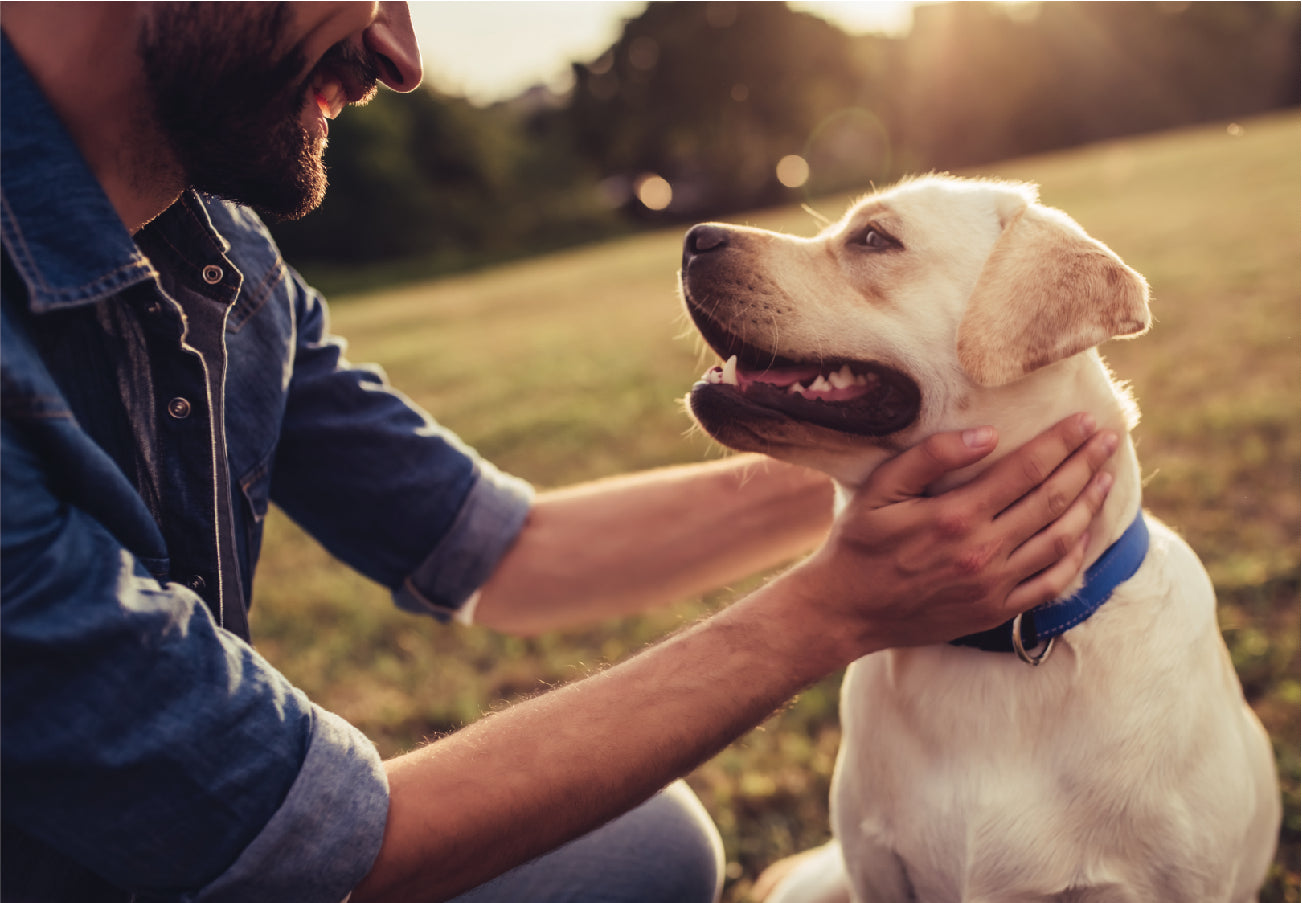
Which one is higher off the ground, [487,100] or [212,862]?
[212,862]

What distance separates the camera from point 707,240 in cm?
247

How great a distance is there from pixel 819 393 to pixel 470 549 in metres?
1.03

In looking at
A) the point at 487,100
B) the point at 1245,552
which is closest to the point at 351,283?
the point at 487,100

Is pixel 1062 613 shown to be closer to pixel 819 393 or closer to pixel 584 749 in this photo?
Answer: pixel 819 393

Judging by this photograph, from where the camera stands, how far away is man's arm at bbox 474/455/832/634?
2814 millimetres

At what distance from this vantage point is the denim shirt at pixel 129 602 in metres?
1.38

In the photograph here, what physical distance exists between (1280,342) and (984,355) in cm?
672

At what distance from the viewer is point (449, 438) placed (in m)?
2.73

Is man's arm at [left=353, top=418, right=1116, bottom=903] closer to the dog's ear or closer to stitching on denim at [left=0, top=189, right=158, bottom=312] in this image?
the dog's ear

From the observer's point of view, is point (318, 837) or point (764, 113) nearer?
point (318, 837)

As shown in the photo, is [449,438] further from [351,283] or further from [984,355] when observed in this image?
[351,283]

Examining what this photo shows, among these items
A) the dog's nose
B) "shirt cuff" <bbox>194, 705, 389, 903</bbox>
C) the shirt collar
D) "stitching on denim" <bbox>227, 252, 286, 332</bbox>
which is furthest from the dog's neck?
the shirt collar

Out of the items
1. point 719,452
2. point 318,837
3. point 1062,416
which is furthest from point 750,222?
point 318,837

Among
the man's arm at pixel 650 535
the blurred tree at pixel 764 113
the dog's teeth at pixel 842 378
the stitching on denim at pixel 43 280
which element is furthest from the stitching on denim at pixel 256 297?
the blurred tree at pixel 764 113
